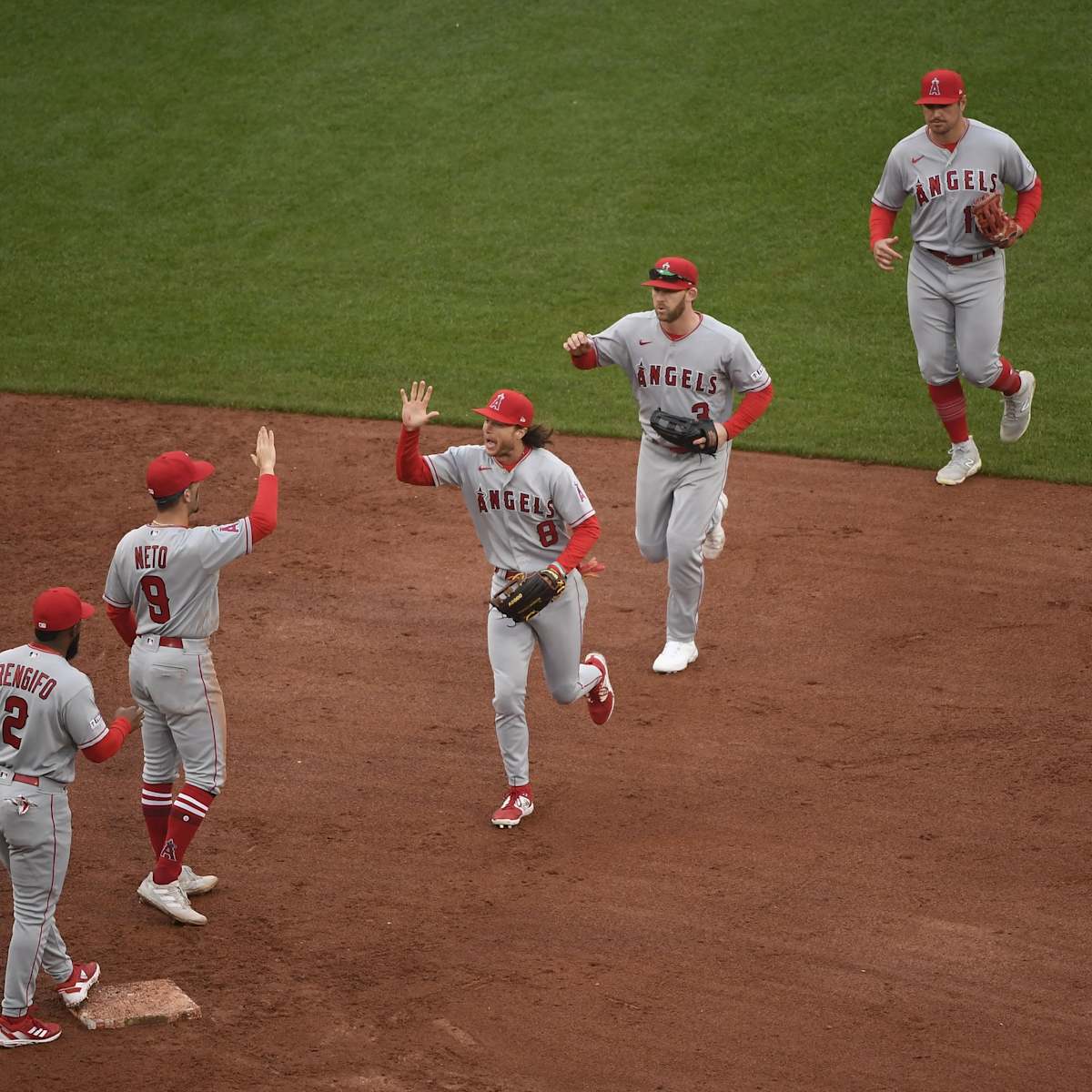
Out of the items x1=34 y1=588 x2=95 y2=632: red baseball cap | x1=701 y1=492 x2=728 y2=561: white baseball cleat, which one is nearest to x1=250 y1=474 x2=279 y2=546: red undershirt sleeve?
x1=34 y1=588 x2=95 y2=632: red baseball cap

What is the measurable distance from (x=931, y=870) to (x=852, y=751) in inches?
40.4

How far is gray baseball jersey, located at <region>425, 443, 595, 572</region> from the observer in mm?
6383

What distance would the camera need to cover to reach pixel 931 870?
19.5 ft

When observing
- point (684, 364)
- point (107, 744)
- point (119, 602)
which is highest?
point (684, 364)

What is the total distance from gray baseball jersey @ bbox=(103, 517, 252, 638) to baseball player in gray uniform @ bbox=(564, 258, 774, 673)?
2352mm

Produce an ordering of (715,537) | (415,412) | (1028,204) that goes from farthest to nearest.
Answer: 1. (1028,204)
2. (715,537)
3. (415,412)

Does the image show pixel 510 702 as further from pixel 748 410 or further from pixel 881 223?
pixel 881 223

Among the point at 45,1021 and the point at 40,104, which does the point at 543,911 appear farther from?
the point at 40,104

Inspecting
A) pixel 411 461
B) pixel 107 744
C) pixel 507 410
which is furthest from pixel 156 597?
pixel 507 410

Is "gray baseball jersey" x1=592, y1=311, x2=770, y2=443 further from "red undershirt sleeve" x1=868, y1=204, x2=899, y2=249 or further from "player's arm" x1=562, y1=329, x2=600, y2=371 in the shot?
"red undershirt sleeve" x1=868, y1=204, x2=899, y2=249

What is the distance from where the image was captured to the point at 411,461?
6504 mm

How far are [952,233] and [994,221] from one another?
30 cm

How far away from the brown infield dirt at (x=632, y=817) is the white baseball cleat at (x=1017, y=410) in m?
0.34

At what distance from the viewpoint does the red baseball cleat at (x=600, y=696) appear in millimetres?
6926
